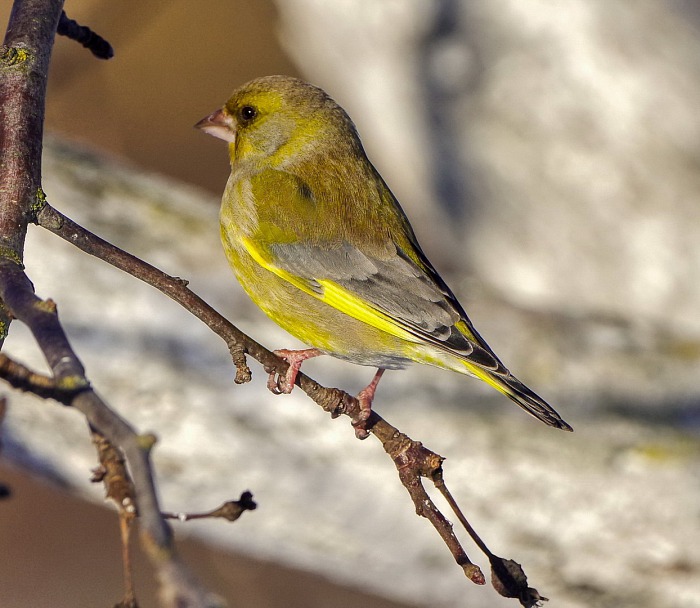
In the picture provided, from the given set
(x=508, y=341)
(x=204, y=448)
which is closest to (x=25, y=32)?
(x=204, y=448)

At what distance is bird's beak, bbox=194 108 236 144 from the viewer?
3234mm

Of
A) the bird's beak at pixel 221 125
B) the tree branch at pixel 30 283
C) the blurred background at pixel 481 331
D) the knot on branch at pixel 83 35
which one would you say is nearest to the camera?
the tree branch at pixel 30 283

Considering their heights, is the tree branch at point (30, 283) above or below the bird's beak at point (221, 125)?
below

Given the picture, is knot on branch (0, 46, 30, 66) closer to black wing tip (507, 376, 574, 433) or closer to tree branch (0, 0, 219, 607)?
tree branch (0, 0, 219, 607)

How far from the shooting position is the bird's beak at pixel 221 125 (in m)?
3.23

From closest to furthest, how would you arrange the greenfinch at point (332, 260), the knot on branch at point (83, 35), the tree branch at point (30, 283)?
the tree branch at point (30, 283) → the knot on branch at point (83, 35) → the greenfinch at point (332, 260)

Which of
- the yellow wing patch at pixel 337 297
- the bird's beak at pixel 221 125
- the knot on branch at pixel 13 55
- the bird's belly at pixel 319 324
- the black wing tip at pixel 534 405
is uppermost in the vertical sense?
the bird's beak at pixel 221 125

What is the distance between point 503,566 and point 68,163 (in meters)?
3.05

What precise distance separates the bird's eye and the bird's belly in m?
0.59

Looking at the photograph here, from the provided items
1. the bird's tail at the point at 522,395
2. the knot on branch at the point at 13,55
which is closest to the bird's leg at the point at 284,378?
the bird's tail at the point at 522,395

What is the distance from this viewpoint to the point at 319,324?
108 inches

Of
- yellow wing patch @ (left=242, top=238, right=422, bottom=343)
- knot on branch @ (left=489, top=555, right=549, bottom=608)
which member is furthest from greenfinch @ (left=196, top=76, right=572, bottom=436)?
knot on branch @ (left=489, top=555, right=549, bottom=608)

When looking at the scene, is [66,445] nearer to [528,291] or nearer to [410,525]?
[410,525]

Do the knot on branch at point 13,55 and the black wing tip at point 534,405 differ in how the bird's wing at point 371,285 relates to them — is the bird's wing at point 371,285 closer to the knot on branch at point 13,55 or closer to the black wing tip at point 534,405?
the black wing tip at point 534,405
